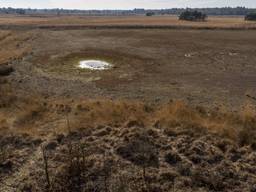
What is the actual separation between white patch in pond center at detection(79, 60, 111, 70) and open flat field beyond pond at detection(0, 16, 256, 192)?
0.95 meters

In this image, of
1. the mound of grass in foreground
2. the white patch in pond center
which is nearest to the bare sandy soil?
the white patch in pond center

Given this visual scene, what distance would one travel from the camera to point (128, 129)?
40.2ft

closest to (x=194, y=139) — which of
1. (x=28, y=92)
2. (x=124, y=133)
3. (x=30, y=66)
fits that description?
(x=124, y=133)

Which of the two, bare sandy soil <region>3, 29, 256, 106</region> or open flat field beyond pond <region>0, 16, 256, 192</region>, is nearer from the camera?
open flat field beyond pond <region>0, 16, 256, 192</region>

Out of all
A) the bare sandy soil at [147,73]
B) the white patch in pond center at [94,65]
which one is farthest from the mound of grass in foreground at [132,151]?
the white patch in pond center at [94,65]

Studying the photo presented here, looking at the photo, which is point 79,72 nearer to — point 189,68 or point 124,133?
point 189,68

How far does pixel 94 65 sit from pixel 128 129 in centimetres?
1462

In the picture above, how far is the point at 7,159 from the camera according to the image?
35.0ft

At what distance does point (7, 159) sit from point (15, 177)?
103 centimetres

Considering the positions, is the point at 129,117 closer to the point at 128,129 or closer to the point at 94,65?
the point at 128,129

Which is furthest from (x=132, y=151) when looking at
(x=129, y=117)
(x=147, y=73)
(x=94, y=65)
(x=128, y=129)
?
(x=94, y=65)

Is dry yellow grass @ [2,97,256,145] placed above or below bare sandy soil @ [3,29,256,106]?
above

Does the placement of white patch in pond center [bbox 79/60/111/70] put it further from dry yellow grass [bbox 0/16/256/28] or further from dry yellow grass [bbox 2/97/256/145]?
dry yellow grass [bbox 0/16/256/28]

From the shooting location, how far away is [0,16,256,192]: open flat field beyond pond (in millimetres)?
9625
